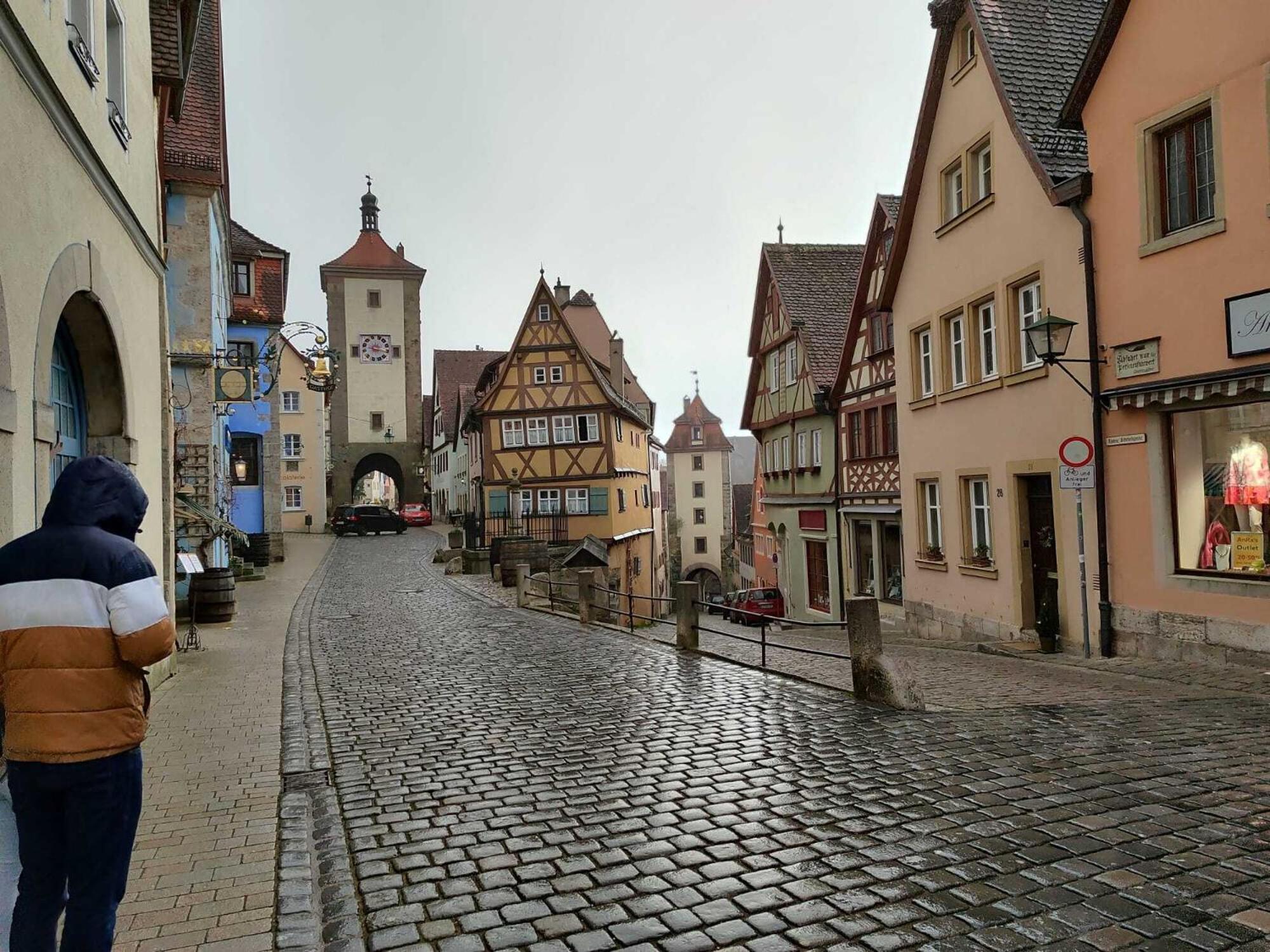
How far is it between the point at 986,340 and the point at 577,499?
21.6 metres

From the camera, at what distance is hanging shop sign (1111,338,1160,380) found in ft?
34.3

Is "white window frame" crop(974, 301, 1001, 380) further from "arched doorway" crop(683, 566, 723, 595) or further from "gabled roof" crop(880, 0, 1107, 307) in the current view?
"arched doorway" crop(683, 566, 723, 595)

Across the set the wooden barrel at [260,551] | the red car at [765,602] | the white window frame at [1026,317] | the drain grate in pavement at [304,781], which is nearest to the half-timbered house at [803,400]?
the red car at [765,602]

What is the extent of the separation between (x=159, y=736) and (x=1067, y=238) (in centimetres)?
1180

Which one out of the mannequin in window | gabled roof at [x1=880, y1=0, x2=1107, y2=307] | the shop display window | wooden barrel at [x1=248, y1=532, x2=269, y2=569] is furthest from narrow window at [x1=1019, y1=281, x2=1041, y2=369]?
wooden barrel at [x1=248, y1=532, x2=269, y2=569]

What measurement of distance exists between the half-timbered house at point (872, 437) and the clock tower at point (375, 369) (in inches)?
1494

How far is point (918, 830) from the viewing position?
4.95 meters

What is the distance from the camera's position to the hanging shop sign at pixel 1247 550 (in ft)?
31.3

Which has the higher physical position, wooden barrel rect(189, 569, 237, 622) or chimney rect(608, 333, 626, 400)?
chimney rect(608, 333, 626, 400)

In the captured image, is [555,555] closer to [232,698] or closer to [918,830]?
[232,698]

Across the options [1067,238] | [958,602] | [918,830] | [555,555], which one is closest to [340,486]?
[555,555]

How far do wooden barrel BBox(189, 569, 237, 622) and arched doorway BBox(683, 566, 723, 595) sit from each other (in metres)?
51.3

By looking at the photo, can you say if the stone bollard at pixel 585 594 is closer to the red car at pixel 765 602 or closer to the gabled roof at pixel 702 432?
the red car at pixel 765 602

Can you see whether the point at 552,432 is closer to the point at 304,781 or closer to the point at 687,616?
the point at 687,616
